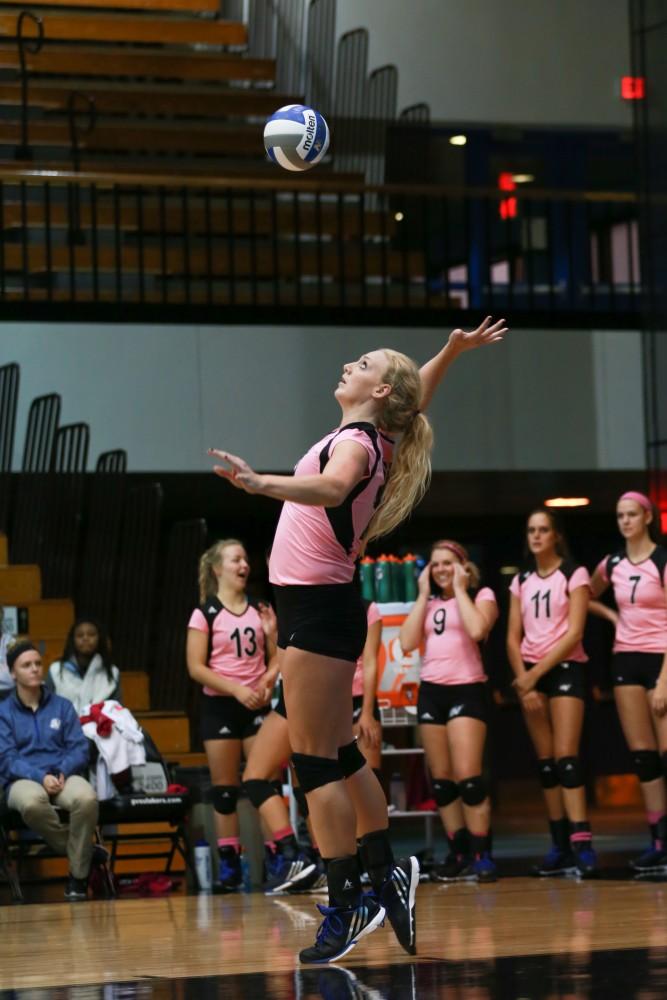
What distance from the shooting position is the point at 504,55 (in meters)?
15.3

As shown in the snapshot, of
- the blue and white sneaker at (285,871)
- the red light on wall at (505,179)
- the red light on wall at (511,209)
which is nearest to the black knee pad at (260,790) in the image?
the blue and white sneaker at (285,871)

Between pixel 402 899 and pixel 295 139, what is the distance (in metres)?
2.89

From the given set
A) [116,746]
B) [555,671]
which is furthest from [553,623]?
[116,746]

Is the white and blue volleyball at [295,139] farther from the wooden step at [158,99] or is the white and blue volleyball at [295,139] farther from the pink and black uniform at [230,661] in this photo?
the wooden step at [158,99]

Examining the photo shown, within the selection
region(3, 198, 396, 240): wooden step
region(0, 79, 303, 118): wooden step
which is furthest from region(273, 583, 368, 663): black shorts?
region(0, 79, 303, 118): wooden step

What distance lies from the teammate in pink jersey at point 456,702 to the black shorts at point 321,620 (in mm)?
3288

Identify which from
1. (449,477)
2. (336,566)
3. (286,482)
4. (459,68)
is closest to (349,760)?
(336,566)

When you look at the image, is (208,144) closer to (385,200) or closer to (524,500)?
(385,200)

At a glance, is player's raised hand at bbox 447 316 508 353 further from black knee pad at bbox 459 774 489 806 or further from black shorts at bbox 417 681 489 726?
black knee pad at bbox 459 774 489 806

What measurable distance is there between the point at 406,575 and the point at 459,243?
7303mm

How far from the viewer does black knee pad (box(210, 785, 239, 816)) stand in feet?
26.2

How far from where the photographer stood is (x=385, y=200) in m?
13.7

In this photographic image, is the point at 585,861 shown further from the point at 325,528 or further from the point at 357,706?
the point at 325,528

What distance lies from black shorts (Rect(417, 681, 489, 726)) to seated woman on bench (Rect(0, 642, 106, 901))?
1620 millimetres
